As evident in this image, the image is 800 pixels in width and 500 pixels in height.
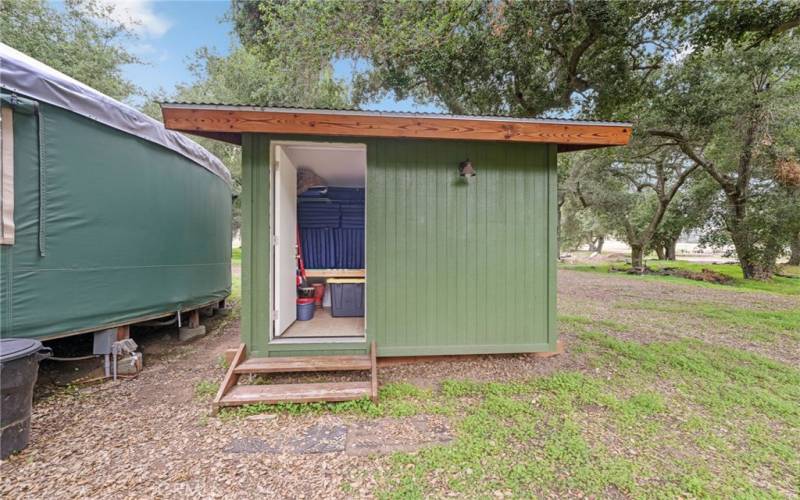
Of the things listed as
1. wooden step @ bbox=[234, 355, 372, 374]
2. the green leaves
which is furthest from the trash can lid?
the green leaves

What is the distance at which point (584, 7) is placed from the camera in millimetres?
5102

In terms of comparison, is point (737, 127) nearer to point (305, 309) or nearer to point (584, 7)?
point (584, 7)

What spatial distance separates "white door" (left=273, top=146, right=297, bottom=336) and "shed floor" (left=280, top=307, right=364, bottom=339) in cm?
10

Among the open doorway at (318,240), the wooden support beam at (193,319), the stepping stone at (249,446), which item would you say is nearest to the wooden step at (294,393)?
the stepping stone at (249,446)

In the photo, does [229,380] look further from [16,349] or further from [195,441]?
[16,349]

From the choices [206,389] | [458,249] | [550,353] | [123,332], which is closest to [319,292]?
[206,389]

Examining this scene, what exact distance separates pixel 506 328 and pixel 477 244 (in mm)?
925

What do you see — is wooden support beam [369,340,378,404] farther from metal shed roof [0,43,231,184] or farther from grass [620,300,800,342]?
grass [620,300,800,342]

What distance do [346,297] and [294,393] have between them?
63.6 inches

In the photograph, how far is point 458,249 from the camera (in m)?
3.15

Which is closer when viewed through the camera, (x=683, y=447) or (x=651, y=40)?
(x=683, y=447)

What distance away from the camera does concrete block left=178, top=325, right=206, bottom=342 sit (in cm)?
401

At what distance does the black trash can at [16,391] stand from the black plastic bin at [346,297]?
250 cm

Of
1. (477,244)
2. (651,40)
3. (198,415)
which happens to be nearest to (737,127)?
(651,40)
